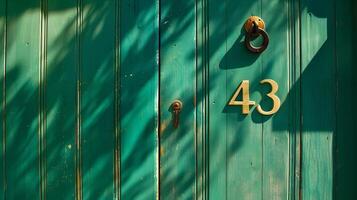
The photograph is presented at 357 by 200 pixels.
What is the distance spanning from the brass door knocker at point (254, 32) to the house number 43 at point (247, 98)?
170mm

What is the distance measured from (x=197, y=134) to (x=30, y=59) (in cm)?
95

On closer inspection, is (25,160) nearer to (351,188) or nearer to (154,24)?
(154,24)

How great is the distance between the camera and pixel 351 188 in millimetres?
2537

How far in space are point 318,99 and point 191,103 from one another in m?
0.65

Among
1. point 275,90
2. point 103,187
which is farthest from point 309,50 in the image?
point 103,187

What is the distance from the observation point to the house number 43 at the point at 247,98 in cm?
253

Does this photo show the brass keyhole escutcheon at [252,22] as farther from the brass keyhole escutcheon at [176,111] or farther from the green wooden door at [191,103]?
the brass keyhole escutcheon at [176,111]

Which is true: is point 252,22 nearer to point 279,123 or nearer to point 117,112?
point 279,123

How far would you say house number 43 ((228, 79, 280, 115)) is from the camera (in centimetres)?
253

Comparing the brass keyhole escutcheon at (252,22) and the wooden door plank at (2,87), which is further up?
the brass keyhole escutcheon at (252,22)

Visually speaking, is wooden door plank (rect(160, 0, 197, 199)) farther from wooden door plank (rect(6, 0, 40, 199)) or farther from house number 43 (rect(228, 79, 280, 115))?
wooden door plank (rect(6, 0, 40, 199))

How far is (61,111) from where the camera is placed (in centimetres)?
256

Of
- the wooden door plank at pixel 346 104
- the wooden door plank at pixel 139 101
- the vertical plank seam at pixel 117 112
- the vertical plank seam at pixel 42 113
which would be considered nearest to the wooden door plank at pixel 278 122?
the wooden door plank at pixel 346 104

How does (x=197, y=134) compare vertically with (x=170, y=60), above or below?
below
